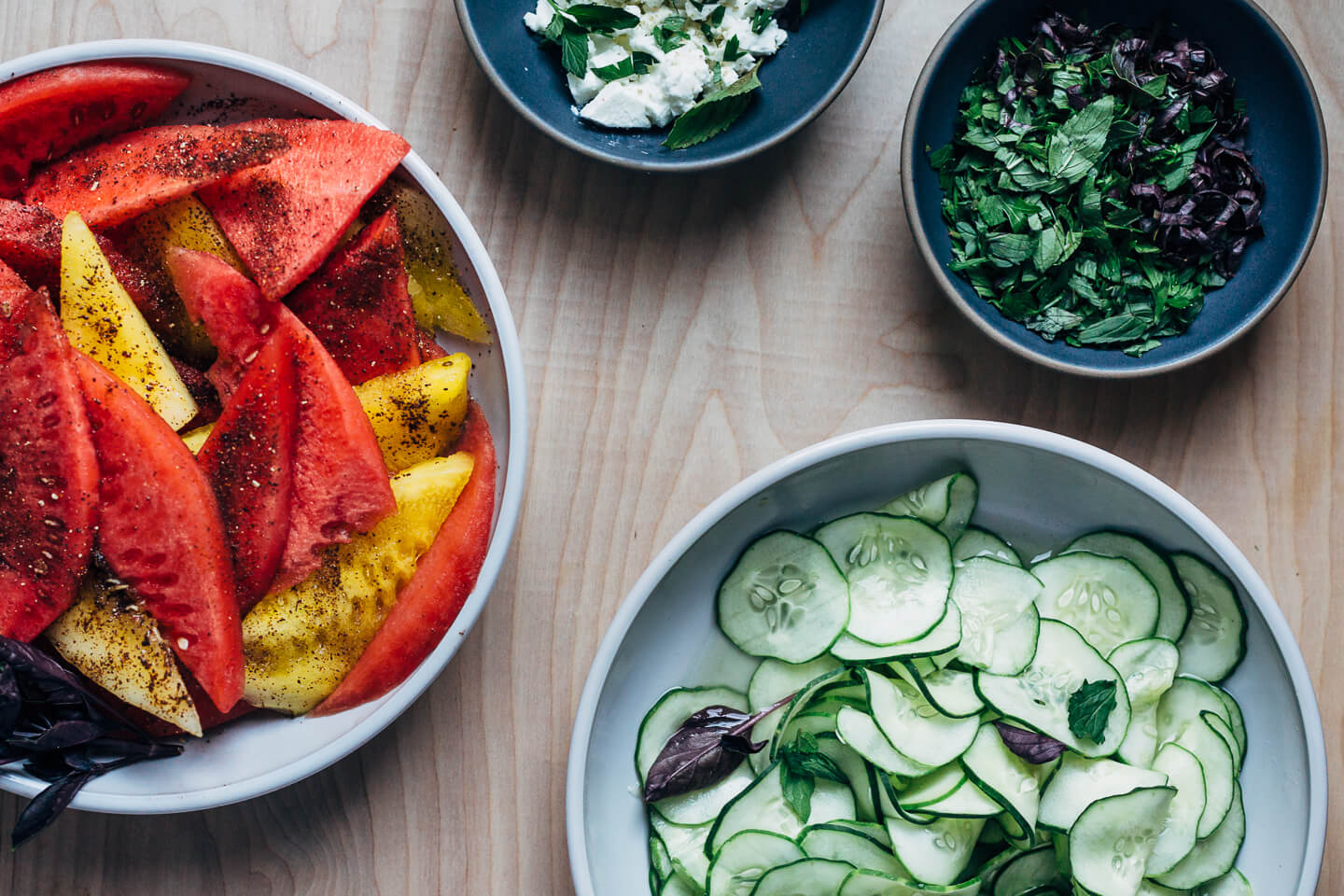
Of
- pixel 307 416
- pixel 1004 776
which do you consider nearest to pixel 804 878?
pixel 1004 776

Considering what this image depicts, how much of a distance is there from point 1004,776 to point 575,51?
1190 millimetres

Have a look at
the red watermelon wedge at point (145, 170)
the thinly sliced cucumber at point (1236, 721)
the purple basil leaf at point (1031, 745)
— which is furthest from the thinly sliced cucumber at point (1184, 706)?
the red watermelon wedge at point (145, 170)

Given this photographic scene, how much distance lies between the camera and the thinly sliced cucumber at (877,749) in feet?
4.43

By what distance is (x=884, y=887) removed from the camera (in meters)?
1.37

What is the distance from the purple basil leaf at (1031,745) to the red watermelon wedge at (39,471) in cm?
123

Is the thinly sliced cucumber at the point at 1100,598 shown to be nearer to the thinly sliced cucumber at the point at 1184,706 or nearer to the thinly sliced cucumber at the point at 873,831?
the thinly sliced cucumber at the point at 1184,706

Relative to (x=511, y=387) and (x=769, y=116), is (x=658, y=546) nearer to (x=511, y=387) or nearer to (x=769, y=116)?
(x=511, y=387)

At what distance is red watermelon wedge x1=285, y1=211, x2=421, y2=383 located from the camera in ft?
4.36

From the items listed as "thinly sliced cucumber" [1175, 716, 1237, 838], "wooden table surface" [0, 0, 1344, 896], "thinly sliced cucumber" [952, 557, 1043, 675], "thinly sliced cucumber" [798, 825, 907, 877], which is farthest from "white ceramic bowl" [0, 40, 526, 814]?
"thinly sliced cucumber" [1175, 716, 1237, 838]

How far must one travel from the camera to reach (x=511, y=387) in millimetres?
1340

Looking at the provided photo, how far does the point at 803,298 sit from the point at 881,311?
0.41ft

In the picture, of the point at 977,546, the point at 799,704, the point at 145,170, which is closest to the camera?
the point at 145,170

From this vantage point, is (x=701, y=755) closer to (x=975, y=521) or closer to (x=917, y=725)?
(x=917, y=725)

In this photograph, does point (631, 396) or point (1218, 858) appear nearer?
point (1218, 858)
